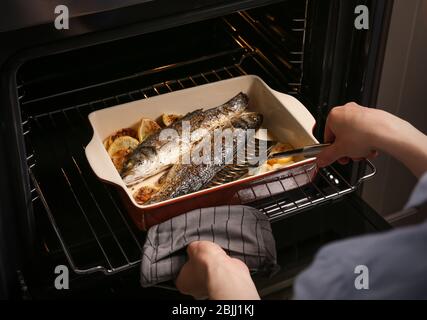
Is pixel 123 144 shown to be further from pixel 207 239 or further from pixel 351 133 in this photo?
pixel 351 133

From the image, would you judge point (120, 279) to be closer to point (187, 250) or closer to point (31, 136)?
point (187, 250)

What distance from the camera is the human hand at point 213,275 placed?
0.96m

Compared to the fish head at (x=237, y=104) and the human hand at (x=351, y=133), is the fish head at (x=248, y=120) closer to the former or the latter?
the fish head at (x=237, y=104)

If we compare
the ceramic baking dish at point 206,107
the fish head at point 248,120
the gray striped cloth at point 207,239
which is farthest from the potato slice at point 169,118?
the gray striped cloth at point 207,239

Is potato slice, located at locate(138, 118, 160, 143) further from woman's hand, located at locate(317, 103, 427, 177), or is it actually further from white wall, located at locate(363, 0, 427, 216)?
white wall, located at locate(363, 0, 427, 216)

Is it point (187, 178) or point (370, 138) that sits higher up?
point (370, 138)

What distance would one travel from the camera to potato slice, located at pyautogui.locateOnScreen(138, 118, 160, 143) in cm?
134

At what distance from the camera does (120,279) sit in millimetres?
1261

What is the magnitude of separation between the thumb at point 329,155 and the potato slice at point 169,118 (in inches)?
12.1

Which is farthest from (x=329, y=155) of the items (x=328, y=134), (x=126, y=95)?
(x=126, y=95)

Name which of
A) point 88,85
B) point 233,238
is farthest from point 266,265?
point 88,85

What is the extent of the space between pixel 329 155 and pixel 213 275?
32 cm

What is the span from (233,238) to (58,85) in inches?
20.3

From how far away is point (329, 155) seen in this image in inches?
46.7
